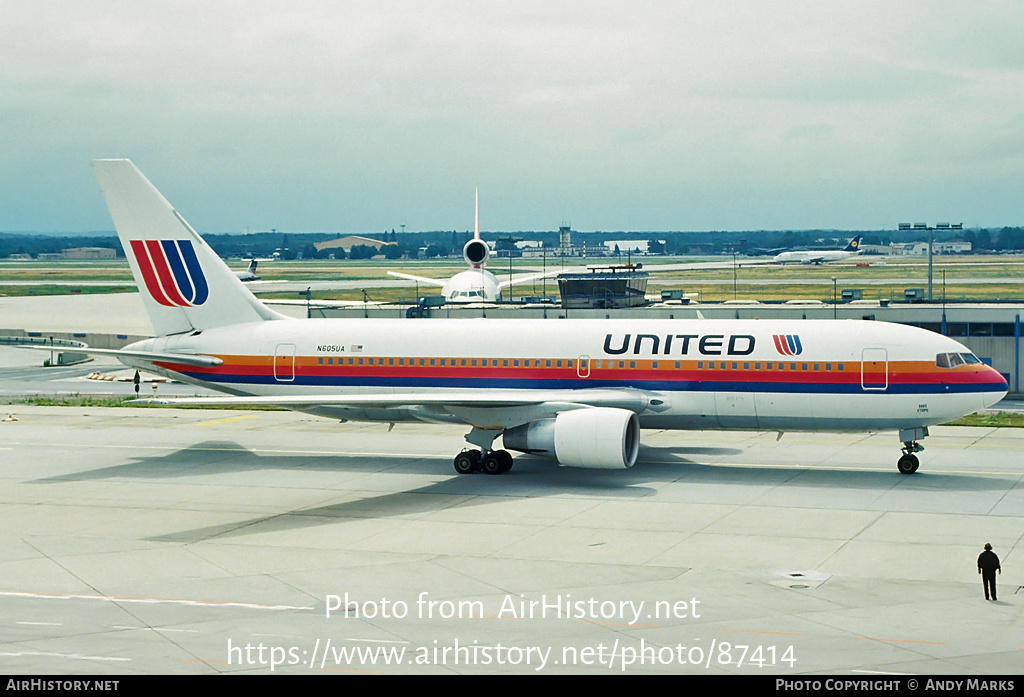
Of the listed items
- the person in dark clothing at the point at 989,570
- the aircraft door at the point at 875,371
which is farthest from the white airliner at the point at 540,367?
the person in dark clothing at the point at 989,570

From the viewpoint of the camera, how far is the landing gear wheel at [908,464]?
111 feet

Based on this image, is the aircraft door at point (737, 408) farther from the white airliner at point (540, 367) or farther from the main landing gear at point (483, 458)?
the main landing gear at point (483, 458)

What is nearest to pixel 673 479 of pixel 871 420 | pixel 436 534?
pixel 871 420

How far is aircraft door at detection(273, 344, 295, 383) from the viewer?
3794 centimetres

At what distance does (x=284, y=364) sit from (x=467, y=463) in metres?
7.59

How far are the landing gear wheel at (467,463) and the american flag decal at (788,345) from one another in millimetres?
9826

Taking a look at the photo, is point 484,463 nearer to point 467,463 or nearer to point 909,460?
point 467,463

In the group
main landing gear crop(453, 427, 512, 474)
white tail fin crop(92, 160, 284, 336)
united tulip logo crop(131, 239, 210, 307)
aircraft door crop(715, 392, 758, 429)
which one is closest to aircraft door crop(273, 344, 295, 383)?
white tail fin crop(92, 160, 284, 336)

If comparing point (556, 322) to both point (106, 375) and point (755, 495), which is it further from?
point (106, 375)

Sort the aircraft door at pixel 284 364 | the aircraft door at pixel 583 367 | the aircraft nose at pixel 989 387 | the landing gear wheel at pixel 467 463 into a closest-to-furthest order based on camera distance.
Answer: the aircraft nose at pixel 989 387 < the landing gear wheel at pixel 467 463 < the aircraft door at pixel 583 367 < the aircraft door at pixel 284 364

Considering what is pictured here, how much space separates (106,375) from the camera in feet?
240

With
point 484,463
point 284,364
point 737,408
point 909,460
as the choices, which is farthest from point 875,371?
point 284,364

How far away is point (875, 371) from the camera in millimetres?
33188
